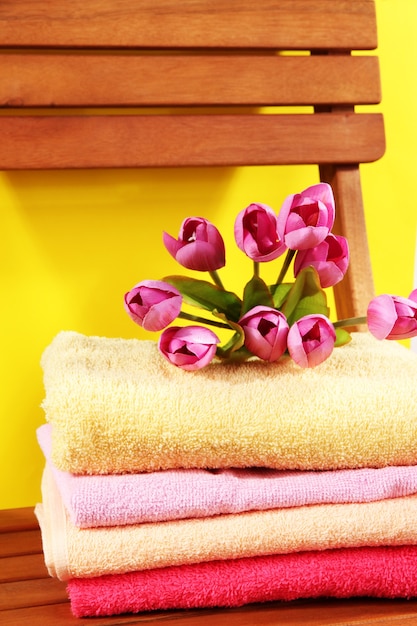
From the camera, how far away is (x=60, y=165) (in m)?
0.86

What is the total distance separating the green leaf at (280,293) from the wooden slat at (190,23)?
33 cm

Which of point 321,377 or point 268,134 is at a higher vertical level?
point 268,134

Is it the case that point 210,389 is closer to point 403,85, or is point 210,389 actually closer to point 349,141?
point 349,141

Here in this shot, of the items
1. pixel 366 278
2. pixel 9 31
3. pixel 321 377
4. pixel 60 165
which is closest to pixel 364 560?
pixel 321 377

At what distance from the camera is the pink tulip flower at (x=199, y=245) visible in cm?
64

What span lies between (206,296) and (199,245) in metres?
0.06

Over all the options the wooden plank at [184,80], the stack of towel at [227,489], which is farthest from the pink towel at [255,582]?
the wooden plank at [184,80]

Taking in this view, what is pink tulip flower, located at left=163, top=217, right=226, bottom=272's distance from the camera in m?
0.64

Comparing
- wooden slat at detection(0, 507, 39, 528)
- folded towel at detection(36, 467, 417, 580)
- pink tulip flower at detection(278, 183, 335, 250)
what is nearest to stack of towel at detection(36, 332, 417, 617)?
folded towel at detection(36, 467, 417, 580)

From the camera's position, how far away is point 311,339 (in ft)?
2.00

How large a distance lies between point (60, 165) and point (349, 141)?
32cm

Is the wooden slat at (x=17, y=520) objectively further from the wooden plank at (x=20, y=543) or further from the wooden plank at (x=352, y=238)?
the wooden plank at (x=352, y=238)

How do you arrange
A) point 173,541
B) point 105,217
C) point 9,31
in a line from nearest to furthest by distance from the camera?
point 173,541
point 9,31
point 105,217

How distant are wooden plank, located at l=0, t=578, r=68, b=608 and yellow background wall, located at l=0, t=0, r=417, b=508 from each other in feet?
0.95
